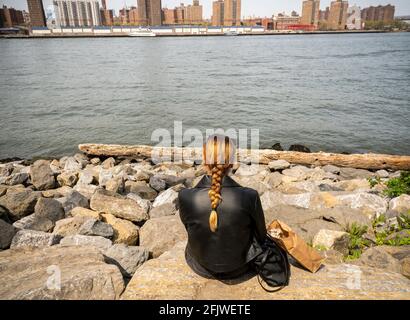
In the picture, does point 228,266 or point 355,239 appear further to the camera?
point 355,239

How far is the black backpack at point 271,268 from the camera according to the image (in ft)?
10.4

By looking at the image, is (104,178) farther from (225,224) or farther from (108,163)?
(225,224)

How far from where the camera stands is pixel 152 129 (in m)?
17.1

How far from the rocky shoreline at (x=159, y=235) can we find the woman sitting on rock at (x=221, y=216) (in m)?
0.44

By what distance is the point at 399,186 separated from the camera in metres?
6.82

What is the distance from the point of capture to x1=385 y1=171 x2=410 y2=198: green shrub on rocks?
6633 millimetres

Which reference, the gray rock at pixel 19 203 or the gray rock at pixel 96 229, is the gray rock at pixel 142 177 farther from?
the gray rock at pixel 96 229

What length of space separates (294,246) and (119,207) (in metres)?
4.21

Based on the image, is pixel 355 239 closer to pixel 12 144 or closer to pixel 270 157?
pixel 270 157

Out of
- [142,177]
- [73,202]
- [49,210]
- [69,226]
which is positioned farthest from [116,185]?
[69,226]

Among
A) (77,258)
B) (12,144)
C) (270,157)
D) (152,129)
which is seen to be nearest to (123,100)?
(152,129)

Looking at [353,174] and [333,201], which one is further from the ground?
[333,201]
